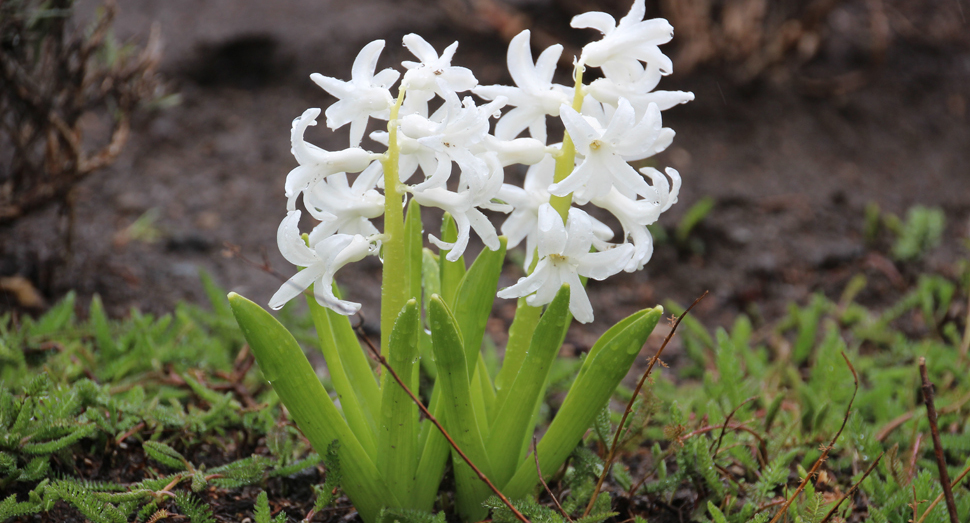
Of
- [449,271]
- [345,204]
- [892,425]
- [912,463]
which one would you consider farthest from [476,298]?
[892,425]

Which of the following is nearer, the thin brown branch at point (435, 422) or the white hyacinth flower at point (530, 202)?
the thin brown branch at point (435, 422)

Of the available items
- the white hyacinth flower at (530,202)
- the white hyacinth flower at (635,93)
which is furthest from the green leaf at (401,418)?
the white hyacinth flower at (635,93)

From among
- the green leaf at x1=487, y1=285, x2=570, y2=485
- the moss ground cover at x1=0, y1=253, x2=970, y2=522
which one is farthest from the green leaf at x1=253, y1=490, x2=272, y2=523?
the green leaf at x1=487, y1=285, x2=570, y2=485

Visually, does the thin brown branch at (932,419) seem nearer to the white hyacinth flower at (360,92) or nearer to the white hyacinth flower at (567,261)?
→ the white hyacinth flower at (567,261)

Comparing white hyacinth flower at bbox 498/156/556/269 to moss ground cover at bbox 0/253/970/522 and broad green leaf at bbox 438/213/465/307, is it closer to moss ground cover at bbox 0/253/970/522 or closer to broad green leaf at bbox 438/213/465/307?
broad green leaf at bbox 438/213/465/307

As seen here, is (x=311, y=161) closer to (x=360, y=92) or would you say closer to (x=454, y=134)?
(x=360, y=92)

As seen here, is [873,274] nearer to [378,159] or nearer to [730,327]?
[730,327]
